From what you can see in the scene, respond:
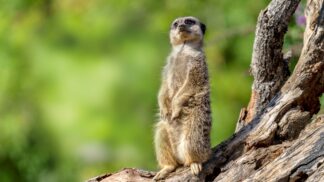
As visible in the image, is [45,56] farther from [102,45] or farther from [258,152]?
[258,152]

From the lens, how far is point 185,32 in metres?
6.66

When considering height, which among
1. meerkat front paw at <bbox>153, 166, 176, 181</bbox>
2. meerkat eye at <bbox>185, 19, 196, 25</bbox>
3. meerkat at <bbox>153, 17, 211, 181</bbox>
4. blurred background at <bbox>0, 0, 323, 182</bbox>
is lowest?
meerkat front paw at <bbox>153, 166, 176, 181</bbox>

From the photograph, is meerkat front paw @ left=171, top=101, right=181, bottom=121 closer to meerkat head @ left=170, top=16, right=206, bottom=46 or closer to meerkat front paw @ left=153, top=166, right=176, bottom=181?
meerkat front paw @ left=153, top=166, right=176, bottom=181

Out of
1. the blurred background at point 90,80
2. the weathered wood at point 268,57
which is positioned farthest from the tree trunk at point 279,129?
the blurred background at point 90,80

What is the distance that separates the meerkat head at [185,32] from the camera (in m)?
6.65

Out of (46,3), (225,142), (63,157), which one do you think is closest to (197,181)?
(225,142)

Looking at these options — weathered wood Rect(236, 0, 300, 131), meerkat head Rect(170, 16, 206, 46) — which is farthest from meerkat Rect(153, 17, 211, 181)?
weathered wood Rect(236, 0, 300, 131)

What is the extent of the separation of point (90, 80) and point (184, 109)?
7.77 m

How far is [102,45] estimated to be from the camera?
14.7 metres

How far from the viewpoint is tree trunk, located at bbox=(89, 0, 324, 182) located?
6051 mm

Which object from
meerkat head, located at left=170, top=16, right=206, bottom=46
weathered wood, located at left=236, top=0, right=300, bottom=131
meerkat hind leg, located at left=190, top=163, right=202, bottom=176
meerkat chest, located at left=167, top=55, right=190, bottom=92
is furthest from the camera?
meerkat head, located at left=170, top=16, right=206, bottom=46

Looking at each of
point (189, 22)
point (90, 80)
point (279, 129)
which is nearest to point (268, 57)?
point (279, 129)

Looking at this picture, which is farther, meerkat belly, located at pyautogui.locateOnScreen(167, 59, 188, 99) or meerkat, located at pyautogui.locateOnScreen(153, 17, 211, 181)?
meerkat belly, located at pyautogui.locateOnScreen(167, 59, 188, 99)

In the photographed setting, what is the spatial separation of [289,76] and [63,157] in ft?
27.4
